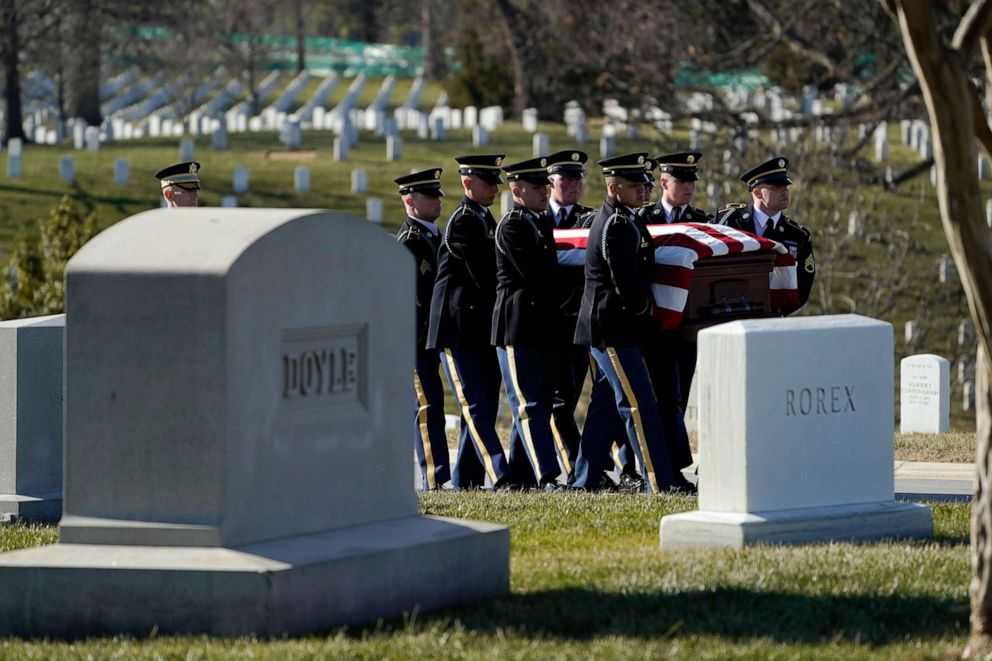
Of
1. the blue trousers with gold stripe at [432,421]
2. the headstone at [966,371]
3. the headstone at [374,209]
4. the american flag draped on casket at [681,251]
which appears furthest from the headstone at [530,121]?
the american flag draped on casket at [681,251]

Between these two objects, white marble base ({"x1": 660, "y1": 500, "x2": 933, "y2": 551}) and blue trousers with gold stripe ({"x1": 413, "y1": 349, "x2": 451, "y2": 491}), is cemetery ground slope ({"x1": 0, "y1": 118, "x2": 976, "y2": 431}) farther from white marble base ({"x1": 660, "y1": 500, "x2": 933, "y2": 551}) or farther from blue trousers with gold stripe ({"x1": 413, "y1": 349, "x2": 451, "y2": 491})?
white marble base ({"x1": 660, "y1": 500, "x2": 933, "y2": 551})

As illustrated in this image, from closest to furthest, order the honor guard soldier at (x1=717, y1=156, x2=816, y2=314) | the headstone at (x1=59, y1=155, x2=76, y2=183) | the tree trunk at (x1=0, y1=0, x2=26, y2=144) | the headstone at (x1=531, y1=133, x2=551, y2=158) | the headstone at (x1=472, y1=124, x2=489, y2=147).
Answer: the honor guard soldier at (x1=717, y1=156, x2=816, y2=314) → the headstone at (x1=59, y1=155, x2=76, y2=183) → the headstone at (x1=531, y1=133, x2=551, y2=158) → the tree trunk at (x1=0, y1=0, x2=26, y2=144) → the headstone at (x1=472, y1=124, x2=489, y2=147)

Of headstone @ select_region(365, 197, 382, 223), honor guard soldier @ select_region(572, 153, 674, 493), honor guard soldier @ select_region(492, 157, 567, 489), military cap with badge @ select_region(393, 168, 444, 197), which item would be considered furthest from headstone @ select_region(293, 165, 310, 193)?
honor guard soldier @ select_region(572, 153, 674, 493)

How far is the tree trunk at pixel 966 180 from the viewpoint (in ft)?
16.2

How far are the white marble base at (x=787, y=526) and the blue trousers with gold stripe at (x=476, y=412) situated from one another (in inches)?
122

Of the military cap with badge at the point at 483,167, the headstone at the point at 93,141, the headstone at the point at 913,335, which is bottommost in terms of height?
the headstone at the point at 913,335

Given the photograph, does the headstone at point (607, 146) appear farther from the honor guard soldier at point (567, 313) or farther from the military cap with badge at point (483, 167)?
the military cap with badge at point (483, 167)

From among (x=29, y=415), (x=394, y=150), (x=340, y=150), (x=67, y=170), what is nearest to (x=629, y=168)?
(x=29, y=415)

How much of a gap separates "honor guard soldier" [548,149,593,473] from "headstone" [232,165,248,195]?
2092cm

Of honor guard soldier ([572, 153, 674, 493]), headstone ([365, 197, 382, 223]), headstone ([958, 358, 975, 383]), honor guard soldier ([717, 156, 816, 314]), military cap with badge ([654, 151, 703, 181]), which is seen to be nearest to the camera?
honor guard soldier ([572, 153, 674, 493])

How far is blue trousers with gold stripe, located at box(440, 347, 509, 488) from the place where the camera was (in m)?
10.1

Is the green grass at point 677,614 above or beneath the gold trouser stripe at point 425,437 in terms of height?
beneath

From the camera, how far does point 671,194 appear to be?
10.6m

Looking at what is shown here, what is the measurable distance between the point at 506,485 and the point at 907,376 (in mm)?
5020
